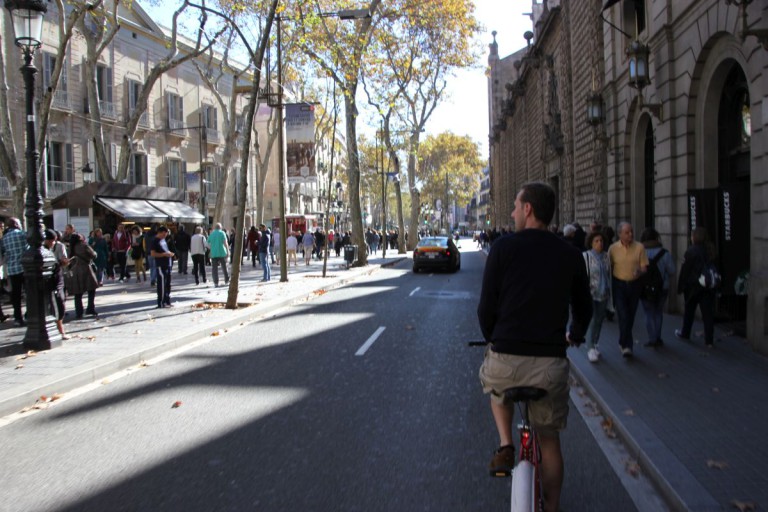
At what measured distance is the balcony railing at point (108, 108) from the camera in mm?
33000

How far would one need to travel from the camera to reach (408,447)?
5176 mm

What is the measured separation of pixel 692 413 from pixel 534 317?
3.32m

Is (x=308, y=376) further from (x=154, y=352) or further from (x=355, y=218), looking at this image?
(x=355, y=218)

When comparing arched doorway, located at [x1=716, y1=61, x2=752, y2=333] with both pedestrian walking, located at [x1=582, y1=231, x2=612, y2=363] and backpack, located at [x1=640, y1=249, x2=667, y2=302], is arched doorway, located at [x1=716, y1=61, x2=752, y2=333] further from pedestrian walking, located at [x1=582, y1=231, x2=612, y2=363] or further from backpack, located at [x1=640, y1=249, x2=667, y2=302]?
pedestrian walking, located at [x1=582, y1=231, x2=612, y2=363]

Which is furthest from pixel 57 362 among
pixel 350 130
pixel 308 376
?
pixel 350 130

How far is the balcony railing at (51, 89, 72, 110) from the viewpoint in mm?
30062

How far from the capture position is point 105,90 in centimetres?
3334

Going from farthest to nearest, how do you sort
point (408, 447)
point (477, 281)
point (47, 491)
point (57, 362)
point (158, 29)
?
point (158, 29)
point (477, 281)
point (57, 362)
point (408, 447)
point (47, 491)

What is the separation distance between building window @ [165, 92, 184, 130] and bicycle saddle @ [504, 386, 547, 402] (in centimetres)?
A: 3833

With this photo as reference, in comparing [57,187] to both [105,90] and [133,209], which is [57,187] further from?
[105,90]

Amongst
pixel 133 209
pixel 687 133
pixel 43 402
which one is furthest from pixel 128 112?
pixel 43 402

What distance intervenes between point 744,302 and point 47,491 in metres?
10.1

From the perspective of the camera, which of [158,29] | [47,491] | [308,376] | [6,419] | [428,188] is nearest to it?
[47,491]

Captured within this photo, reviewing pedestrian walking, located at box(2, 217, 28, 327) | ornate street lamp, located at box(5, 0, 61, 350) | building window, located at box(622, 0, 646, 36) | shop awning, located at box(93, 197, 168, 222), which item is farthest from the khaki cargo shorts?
shop awning, located at box(93, 197, 168, 222)
